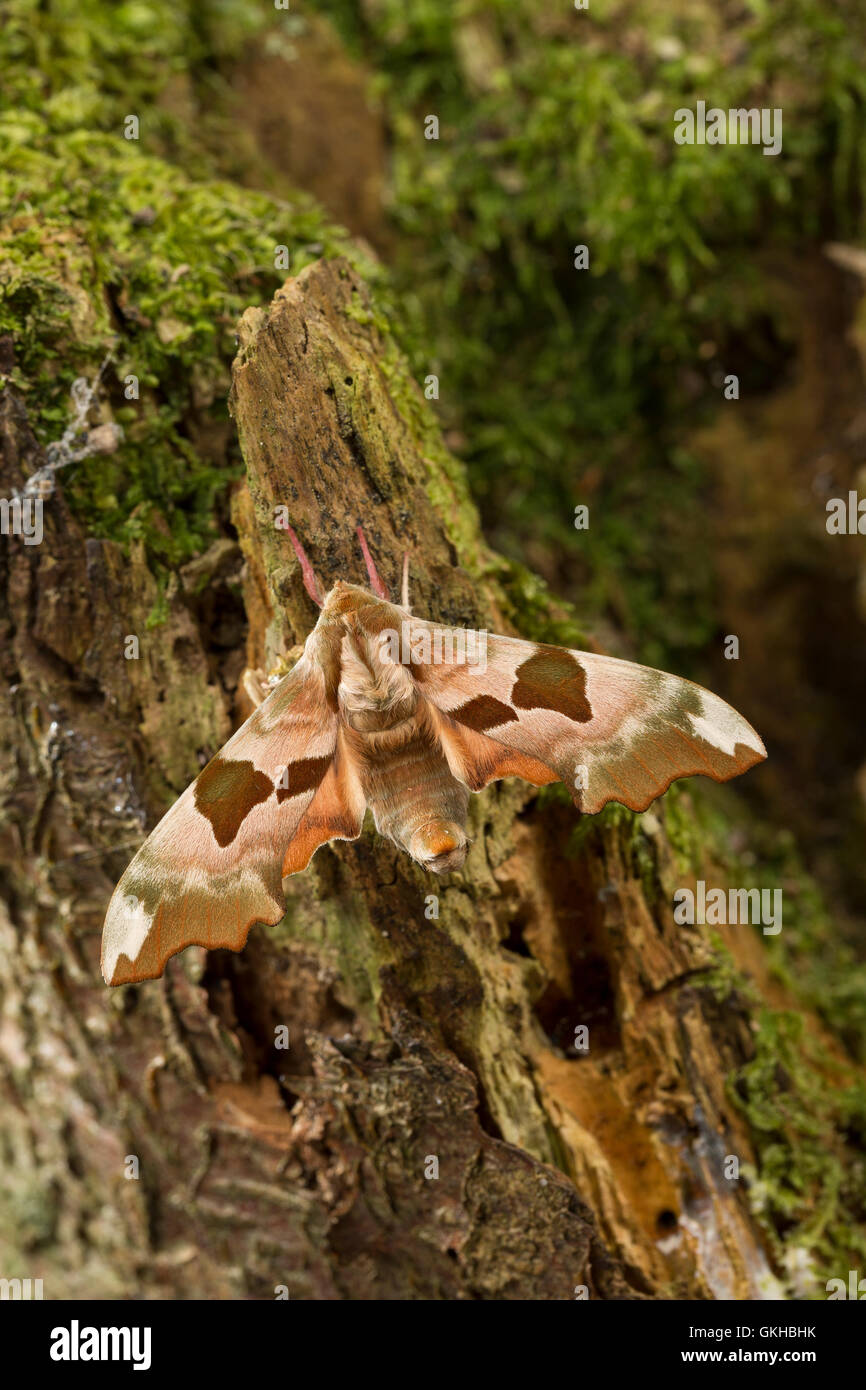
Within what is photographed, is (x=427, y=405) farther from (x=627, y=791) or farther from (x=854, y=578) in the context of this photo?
(x=854, y=578)

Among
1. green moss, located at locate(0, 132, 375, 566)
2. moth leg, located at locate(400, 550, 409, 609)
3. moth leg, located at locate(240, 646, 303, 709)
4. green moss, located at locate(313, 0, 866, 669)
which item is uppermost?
green moss, located at locate(313, 0, 866, 669)

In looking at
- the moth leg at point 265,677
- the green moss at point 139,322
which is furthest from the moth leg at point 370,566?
the green moss at point 139,322

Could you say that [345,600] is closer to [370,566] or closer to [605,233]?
[370,566]

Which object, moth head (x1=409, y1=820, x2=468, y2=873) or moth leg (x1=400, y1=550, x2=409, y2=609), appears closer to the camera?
→ moth head (x1=409, y1=820, x2=468, y2=873)

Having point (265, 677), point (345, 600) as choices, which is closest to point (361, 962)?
point (265, 677)

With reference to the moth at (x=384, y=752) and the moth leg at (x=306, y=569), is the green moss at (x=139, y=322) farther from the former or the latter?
the moth at (x=384, y=752)

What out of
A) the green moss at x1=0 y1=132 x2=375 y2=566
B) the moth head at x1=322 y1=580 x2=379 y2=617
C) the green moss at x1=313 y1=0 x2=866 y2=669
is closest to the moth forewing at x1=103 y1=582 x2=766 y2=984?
the moth head at x1=322 y1=580 x2=379 y2=617

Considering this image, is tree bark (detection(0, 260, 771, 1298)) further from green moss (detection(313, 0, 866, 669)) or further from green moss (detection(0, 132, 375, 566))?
green moss (detection(313, 0, 866, 669))
